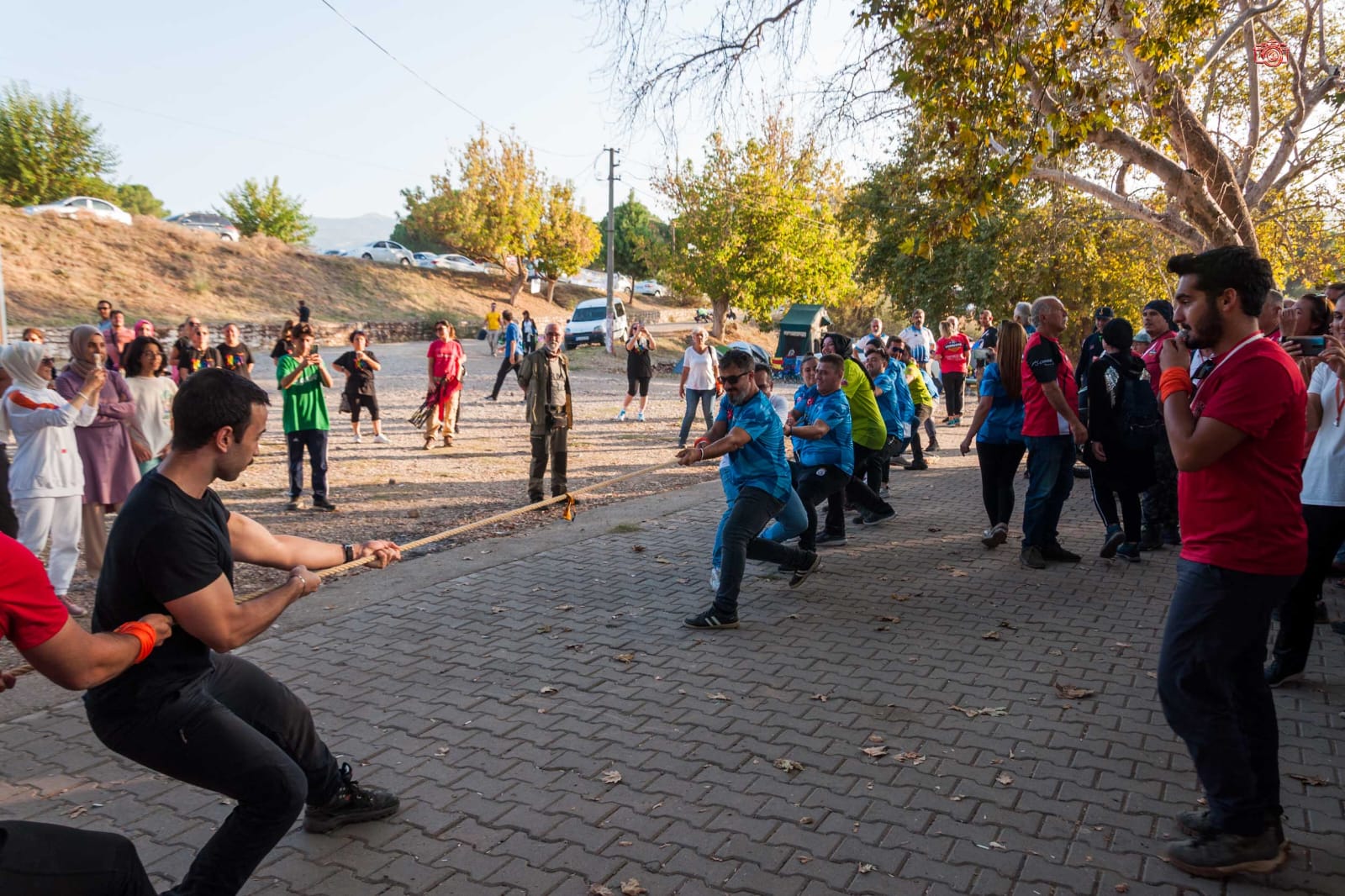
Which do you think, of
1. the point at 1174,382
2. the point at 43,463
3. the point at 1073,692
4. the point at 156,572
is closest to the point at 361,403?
the point at 43,463

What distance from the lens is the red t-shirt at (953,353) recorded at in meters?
16.9

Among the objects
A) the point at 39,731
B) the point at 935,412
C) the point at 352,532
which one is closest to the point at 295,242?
the point at 935,412

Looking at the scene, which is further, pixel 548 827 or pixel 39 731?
pixel 39 731

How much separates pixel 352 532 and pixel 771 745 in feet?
19.6

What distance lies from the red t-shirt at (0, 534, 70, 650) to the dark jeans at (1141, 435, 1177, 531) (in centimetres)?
842

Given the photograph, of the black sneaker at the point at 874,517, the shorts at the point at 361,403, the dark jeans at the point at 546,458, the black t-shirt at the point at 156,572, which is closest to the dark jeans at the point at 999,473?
the black sneaker at the point at 874,517

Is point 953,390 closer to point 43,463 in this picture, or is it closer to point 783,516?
point 783,516

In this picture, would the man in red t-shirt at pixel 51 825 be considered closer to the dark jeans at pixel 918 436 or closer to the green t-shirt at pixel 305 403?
the green t-shirt at pixel 305 403

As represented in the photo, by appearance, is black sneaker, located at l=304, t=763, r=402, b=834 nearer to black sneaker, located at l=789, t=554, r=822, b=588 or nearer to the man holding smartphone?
black sneaker, located at l=789, t=554, r=822, b=588

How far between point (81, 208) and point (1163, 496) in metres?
44.7

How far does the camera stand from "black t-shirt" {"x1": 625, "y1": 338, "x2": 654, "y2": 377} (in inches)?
710

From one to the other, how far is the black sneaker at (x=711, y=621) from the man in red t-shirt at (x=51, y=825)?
427cm

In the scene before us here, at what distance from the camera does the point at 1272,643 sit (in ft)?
19.7

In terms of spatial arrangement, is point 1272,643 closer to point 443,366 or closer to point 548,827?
point 548,827
